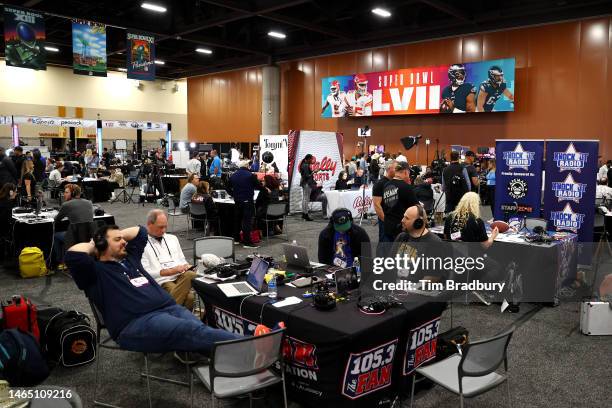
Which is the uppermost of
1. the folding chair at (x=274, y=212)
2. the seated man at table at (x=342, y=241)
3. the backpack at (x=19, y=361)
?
the seated man at table at (x=342, y=241)

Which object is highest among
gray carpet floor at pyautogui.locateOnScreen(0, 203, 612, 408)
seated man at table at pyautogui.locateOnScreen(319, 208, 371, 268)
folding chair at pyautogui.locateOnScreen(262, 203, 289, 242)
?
seated man at table at pyautogui.locateOnScreen(319, 208, 371, 268)

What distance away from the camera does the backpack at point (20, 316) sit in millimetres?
3664

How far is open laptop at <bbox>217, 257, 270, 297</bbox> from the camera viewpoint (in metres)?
3.41

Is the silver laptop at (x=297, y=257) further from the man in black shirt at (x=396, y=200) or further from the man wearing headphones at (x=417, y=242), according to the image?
the man in black shirt at (x=396, y=200)

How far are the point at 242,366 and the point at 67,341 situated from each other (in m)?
1.99

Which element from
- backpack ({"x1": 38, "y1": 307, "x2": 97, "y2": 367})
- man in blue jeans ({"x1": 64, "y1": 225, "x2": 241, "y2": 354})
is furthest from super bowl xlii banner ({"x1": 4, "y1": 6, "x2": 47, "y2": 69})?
man in blue jeans ({"x1": 64, "y1": 225, "x2": 241, "y2": 354})

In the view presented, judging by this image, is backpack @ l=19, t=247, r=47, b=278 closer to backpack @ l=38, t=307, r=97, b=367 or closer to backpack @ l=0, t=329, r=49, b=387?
backpack @ l=38, t=307, r=97, b=367

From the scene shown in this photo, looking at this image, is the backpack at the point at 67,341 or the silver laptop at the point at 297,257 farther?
the silver laptop at the point at 297,257

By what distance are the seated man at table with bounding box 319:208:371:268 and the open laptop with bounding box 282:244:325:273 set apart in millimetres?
353

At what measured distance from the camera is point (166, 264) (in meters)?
4.17

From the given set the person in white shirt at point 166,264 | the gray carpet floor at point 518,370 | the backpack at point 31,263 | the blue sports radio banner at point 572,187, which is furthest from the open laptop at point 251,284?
the blue sports radio banner at point 572,187

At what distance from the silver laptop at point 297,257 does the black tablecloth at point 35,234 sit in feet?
12.9

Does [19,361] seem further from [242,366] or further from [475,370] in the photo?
[475,370]

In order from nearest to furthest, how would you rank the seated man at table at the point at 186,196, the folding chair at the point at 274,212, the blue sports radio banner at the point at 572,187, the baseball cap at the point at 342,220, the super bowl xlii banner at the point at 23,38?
1. the baseball cap at the point at 342,220
2. the blue sports radio banner at the point at 572,187
3. the folding chair at the point at 274,212
4. the seated man at table at the point at 186,196
5. the super bowl xlii banner at the point at 23,38
